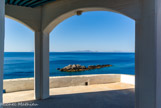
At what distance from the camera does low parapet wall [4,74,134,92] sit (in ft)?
17.4

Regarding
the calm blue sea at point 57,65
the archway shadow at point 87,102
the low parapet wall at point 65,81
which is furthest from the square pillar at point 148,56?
the calm blue sea at point 57,65

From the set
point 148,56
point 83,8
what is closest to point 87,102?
point 148,56

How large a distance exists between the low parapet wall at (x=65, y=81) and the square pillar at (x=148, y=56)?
4191 millimetres

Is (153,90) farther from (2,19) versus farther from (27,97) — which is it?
(27,97)

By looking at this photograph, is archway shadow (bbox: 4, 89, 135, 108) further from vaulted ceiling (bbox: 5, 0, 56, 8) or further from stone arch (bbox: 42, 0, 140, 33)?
vaulted ceiling (bbox: 5, 0, 56, 8)

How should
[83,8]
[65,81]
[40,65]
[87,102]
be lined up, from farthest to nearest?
[65,81], [40,65], [87,102], [83,8]

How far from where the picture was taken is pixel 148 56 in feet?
7.48

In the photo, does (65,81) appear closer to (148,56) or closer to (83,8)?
(83,8)

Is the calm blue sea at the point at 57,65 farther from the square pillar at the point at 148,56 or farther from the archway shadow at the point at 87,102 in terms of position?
the square pillar at the point at 148,56

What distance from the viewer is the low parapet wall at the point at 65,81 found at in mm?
5289

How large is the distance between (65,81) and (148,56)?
15.4 feet

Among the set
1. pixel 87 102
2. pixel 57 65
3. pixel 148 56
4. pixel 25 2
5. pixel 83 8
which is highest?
pixel 25 2

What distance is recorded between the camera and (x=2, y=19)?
100 cm

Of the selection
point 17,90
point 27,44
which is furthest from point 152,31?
point 27,44
